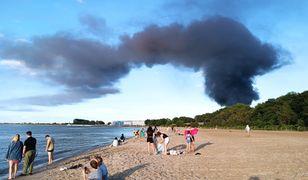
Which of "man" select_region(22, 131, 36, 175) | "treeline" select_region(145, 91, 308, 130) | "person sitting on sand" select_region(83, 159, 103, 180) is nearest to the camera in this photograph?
"person sitting on sand" select_region(83, 159, 103, 180)

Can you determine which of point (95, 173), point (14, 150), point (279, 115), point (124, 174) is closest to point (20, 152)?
point (14, 150)

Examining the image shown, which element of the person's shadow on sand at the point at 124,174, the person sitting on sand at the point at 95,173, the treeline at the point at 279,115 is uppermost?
the treeline at the point at 279,115

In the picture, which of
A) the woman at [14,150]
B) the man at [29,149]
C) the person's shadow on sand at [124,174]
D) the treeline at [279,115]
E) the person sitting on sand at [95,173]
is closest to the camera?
the person sitting on sand at [95,173]

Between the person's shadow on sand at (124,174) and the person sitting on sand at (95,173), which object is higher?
the person sitting on sand at (95,173)

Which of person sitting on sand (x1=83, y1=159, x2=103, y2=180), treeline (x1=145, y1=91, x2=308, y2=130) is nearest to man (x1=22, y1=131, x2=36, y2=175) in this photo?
person sitting on sand (x1=83, y1=159, x2=103, y2=180)

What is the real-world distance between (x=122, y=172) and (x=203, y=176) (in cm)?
350

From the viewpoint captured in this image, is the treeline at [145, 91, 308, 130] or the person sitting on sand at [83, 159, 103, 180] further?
the treeline at [145, 91, 308, 130]

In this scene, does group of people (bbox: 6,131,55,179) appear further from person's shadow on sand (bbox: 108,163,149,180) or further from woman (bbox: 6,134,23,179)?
person's shadow on sand (bbox: 108,163,149,180)

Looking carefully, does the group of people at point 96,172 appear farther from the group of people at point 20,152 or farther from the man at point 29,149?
the man at point 29,149

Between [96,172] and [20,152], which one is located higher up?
[20,152]

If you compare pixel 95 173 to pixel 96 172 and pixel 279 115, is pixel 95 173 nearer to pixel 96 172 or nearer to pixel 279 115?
pixel 96 172

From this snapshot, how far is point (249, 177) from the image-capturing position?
474 inches

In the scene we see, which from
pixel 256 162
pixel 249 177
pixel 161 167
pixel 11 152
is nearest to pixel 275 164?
pixel 256 162

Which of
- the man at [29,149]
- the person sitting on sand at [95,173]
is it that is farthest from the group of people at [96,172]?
the man at [29,149]
